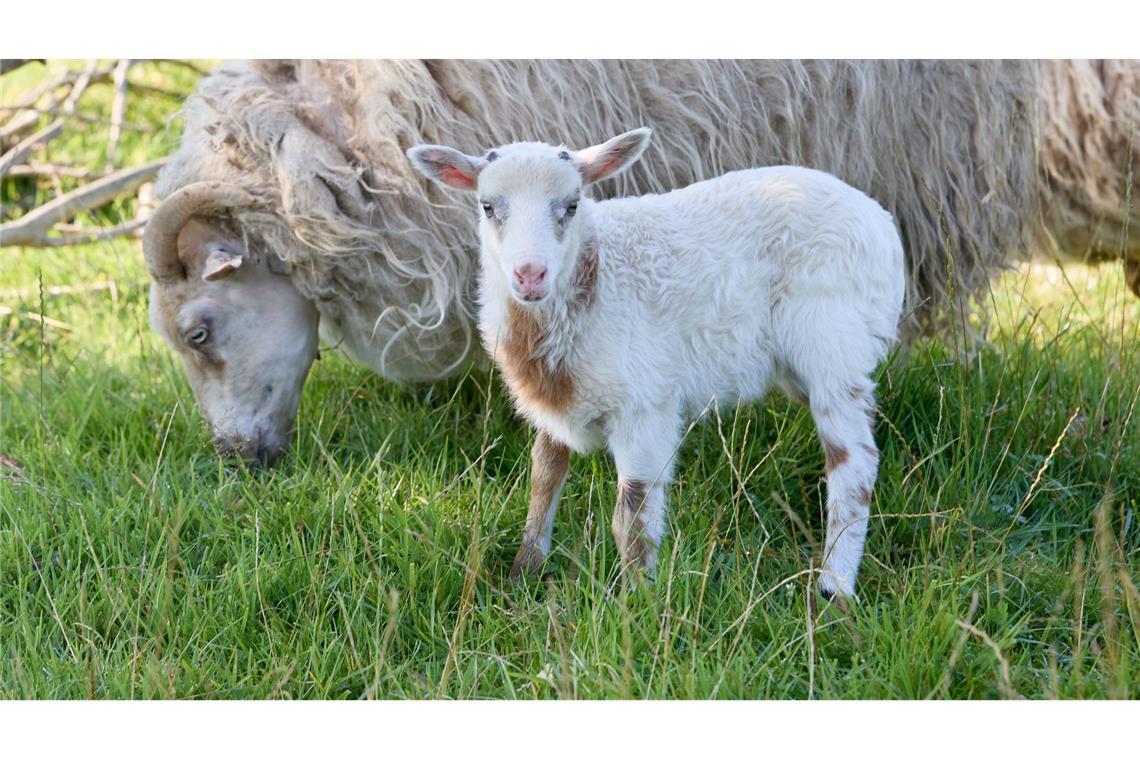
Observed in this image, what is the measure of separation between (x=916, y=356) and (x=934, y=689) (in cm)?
192

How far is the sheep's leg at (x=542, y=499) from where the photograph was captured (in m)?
3.38

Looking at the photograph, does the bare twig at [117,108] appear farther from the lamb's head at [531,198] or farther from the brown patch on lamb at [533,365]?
the brown patch on lamb at [533,365]

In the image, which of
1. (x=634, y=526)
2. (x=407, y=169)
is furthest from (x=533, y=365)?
(x=407, y=169)

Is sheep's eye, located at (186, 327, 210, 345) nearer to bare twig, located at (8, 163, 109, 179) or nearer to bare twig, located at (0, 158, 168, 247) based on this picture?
bare twig, located at (0, 158, 168, 247)

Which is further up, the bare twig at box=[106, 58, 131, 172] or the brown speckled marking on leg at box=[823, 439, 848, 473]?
the bare twig at box=[106, 58, 131, 172]

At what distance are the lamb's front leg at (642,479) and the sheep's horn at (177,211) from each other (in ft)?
5.81

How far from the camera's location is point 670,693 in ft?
8.93

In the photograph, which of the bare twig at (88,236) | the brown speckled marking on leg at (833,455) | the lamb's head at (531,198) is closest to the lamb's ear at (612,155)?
the lamb's head at (531,198)

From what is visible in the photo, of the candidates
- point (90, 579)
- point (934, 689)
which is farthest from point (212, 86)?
point (934, 689)

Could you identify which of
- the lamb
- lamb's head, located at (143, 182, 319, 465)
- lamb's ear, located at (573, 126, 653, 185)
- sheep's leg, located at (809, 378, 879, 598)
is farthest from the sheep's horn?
sheep's leg, located at (809, 378, 879, 598)

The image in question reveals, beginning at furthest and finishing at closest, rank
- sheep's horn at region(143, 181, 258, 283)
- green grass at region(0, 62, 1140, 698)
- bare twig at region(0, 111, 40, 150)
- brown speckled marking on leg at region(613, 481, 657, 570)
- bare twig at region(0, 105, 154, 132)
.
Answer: bare twig at region(0, 111, 40, 150) < bare twig at region(0, 105, 154, 132) < sheep's horn at region(143, 181, 258, 283) < brown speckled marking on leg at region(613, 481, 657, 570) < green grass at region(0, 62, 1140, 698)

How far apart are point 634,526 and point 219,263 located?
182 centimetres

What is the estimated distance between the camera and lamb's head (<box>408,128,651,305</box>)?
2.78 meters
